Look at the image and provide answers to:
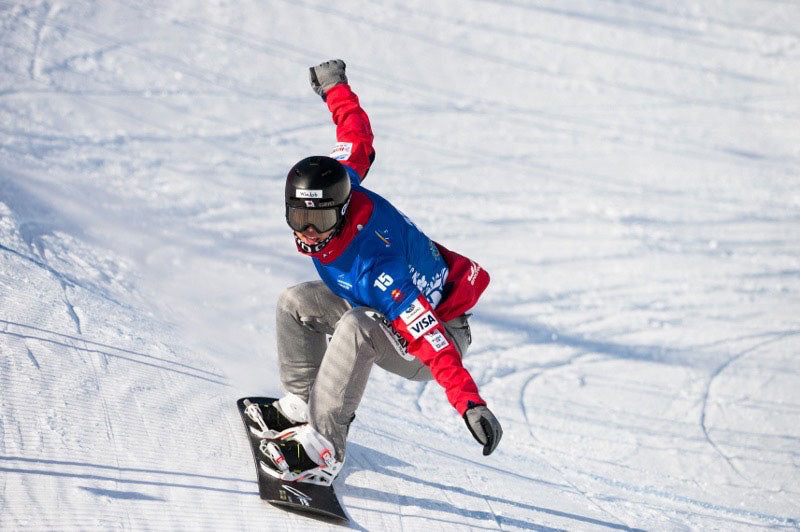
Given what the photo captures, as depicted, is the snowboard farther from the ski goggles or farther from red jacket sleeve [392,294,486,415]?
the ski goggles

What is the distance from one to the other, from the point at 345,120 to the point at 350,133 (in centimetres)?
14

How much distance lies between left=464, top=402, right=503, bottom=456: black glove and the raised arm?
4.65 ft

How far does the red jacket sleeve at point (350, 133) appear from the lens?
4.05 m

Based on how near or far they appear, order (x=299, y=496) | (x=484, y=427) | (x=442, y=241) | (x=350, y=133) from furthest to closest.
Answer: (x=442, y=241), (x=350, y=133), (x=299, y=496), (x=484, y=427)

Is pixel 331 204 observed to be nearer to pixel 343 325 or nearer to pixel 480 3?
pixel 343 325

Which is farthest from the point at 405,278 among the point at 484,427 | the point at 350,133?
the point at 350,133

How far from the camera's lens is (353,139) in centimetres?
412

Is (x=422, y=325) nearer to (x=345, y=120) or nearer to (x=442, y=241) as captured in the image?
(x=345, y=120)

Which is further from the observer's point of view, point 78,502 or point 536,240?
point 536,240

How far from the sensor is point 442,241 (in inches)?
304

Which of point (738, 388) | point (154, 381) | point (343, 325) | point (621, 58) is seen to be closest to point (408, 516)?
point (343, 325)

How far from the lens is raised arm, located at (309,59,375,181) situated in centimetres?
405

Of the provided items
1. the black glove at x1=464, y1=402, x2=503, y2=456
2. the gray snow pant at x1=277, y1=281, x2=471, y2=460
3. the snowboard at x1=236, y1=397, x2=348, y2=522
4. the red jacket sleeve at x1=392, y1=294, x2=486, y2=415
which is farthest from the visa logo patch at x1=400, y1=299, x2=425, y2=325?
the snowboard at x1=236, y1=397, x2=348, y2=522

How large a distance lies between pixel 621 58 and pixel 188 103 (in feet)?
19.9
